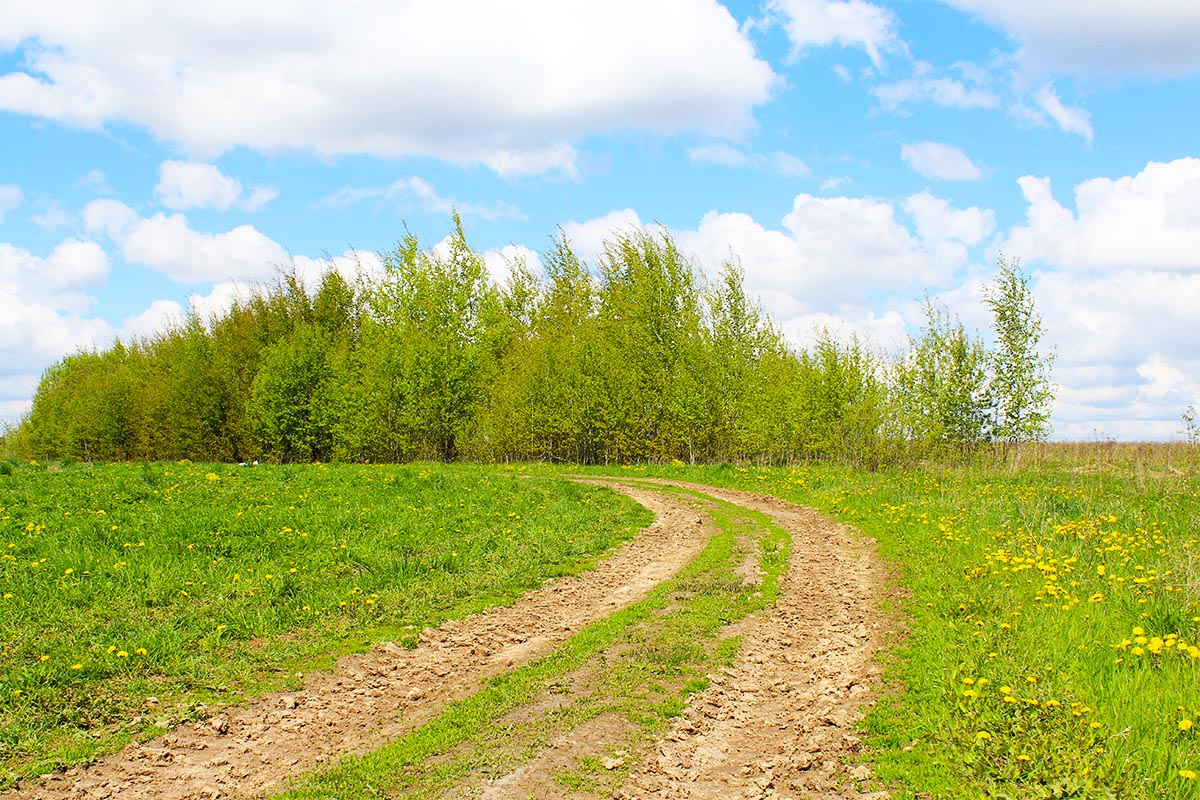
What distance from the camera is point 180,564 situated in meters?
11.8

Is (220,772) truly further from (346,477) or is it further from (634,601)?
(346,477)

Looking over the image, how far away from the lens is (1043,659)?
768cm

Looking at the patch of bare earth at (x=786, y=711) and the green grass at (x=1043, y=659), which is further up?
the green grass at (x=1043, y=659)

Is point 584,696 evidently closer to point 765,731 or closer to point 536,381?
point 765,731

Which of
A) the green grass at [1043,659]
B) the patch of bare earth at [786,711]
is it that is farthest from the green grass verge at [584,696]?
the green grass at [1043,659]

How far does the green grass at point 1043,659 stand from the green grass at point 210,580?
6.13 metres

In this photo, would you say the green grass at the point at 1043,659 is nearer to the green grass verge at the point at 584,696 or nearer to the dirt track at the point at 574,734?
the dirt track at the point at 574,734

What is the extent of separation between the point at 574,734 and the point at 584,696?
0.87 metres

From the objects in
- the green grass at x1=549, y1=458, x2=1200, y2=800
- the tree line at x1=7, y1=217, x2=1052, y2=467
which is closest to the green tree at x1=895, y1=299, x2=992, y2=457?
the tree line at x1=7, y1=217, x2=1052, y2=467

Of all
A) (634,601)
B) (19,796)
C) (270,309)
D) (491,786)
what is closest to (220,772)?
(19,796)

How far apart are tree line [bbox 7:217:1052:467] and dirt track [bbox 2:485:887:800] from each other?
77.4ft

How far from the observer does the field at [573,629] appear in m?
6.18

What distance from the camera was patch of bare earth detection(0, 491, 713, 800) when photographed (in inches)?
247

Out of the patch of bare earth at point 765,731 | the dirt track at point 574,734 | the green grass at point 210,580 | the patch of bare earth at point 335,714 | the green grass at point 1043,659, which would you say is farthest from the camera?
the green grass at point 210,580
